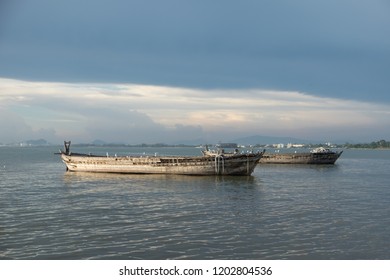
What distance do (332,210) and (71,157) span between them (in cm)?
3629

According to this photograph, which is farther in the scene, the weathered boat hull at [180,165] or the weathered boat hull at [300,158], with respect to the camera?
the weathered boat hull at [300,158]

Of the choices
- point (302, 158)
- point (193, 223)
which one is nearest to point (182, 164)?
point (193, 223)

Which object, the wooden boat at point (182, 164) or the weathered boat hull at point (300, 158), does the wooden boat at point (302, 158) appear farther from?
the wooden boat at point (182, 164)

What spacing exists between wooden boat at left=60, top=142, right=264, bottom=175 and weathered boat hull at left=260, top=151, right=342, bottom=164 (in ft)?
106

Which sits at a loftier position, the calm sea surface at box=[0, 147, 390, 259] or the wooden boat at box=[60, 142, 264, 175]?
the wooden boat at box=[60, 142, 264, 175]

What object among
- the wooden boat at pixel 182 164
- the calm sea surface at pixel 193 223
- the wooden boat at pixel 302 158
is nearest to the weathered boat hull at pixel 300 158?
the wooden boat at pixel 302 158

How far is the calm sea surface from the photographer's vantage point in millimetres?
15852

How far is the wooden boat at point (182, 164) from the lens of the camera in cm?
4328

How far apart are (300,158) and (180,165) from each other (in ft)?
124

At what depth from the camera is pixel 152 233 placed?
725 inches

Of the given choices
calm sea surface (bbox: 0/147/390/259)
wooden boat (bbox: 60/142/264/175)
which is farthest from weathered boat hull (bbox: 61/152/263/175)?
calm sea surface (bbox: 0/147/390/259)

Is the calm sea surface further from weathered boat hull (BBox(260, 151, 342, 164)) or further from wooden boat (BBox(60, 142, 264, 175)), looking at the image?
weathered boat hull (BBox(260, 151, 342, 164))

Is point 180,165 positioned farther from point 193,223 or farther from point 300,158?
point 300,158

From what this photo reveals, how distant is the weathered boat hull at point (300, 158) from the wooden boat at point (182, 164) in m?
32.4
